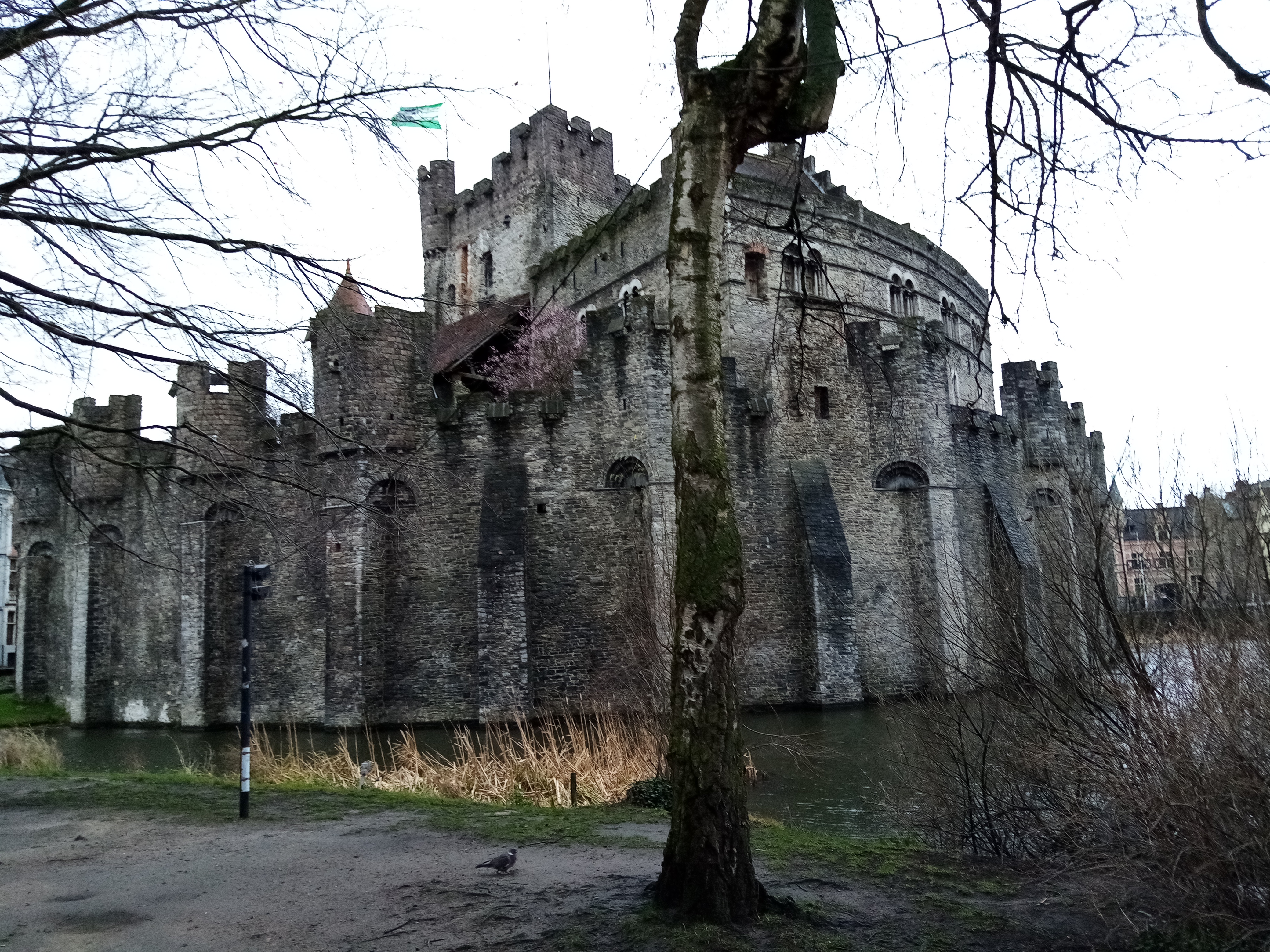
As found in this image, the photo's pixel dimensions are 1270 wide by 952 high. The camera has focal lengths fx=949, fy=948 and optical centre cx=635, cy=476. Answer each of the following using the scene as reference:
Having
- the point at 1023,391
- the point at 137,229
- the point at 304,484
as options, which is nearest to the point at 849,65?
the point at 137,229

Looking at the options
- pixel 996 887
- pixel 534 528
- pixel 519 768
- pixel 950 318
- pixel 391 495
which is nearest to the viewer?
pixel 996 887

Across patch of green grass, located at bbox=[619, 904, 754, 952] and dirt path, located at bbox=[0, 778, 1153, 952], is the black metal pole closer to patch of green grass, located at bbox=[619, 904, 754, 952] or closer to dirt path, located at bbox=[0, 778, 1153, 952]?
dirt path, located at bbox=[0, 778, 1153, 952]

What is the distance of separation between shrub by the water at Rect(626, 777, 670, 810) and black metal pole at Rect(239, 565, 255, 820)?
11.4ft

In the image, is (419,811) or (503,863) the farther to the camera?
(419,811)

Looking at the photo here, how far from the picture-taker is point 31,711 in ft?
81.5

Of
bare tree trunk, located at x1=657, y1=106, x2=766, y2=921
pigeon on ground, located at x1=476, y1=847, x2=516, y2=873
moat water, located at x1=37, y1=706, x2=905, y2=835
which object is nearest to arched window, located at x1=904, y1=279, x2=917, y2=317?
moat water, located at x1=37, y1=706, x2=905, y2=835

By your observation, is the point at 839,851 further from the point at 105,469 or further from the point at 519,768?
the point at 105,469

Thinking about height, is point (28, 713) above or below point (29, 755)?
below

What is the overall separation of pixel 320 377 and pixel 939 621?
15692 mm

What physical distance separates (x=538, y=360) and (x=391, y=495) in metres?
6.65

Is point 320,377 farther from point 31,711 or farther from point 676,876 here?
point 676,876

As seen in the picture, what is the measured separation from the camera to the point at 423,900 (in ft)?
17.6

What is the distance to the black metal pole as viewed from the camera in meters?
8.23

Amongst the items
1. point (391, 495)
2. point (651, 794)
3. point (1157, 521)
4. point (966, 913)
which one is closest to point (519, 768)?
point (651, 794)
